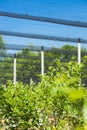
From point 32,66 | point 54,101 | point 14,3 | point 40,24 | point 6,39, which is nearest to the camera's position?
point 54,101

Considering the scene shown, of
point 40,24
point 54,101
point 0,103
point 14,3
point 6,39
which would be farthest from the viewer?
point 6,39

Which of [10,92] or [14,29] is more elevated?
[14,29]

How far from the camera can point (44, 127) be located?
347cm

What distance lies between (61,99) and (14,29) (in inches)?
248

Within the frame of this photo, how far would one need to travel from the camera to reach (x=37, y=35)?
9.52m

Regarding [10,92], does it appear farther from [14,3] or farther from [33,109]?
[14,3]

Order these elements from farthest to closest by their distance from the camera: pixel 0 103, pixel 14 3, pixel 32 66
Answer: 1. pixel 32 66
2. pixel 14 3
3. pixel 0 103

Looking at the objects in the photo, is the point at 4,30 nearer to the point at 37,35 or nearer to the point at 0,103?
the point at 37,35

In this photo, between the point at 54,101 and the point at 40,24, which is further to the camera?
the point at 40,24

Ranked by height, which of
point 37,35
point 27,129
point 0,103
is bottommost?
point 27,129

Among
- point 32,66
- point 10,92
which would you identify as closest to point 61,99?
point 10,92

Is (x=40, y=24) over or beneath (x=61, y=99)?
over

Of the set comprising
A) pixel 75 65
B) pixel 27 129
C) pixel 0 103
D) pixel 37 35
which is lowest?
pixel 27 129

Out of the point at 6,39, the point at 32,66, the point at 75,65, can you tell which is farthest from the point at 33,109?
the point at 32,66
